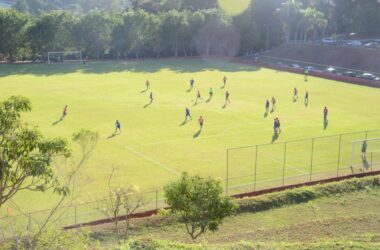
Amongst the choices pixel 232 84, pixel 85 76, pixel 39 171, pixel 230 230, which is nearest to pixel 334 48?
pixel 232 84

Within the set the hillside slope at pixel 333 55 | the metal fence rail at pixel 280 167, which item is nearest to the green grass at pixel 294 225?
the metal fence rail at pixel 280 167

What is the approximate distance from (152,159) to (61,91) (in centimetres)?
3018

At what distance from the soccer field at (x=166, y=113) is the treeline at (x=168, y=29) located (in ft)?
28.0

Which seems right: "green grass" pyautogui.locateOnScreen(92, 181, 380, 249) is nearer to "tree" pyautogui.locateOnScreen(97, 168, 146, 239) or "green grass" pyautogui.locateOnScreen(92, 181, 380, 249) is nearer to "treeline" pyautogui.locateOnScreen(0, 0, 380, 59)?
"tree" pyautogui.locateOnScreen(97, 168, 146, 239)

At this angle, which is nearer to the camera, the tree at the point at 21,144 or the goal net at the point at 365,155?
the tree at the point at 21,144

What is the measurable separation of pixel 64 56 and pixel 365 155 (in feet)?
231

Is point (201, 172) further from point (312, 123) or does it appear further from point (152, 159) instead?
point (312, 123)

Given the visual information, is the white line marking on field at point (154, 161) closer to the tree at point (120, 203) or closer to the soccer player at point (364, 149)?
the tree at point (120, 203)

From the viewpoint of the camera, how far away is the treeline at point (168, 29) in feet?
294

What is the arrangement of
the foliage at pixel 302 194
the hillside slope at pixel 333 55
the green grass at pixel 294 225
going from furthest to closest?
the hillside slope at pixel 333 55, the foliage at pixel 302 194, the green grass at pixel 294 225

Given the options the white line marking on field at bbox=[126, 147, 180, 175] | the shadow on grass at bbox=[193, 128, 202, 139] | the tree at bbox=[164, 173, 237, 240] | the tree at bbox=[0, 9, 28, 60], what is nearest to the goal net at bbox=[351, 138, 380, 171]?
the white line marking on field at bbox=[126, 147, 180, 175]

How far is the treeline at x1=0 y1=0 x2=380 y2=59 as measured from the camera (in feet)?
294

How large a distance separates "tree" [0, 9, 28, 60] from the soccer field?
4.76 m

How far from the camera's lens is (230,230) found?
24391mm
